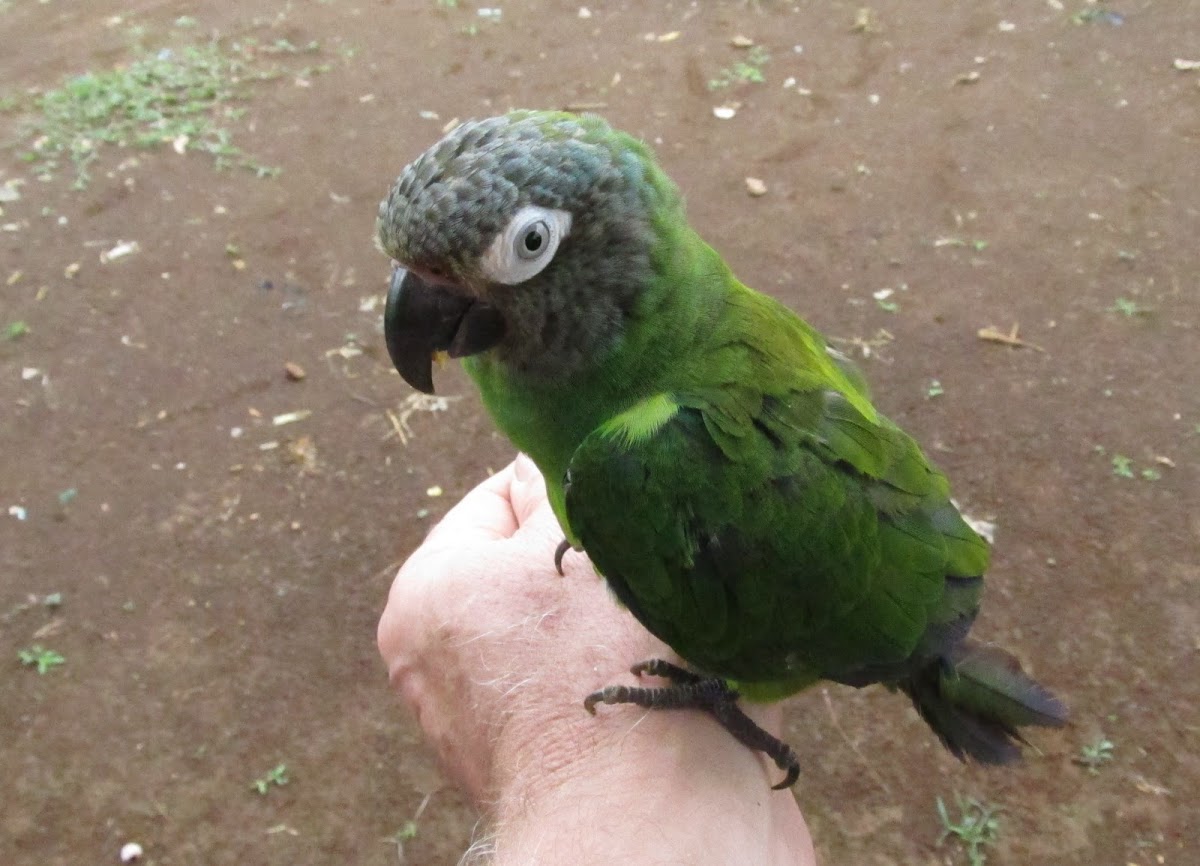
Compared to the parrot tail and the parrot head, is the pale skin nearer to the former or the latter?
the parrot tail

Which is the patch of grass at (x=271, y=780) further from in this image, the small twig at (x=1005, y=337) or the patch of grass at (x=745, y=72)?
the patch of grass at (x=745, y=72)

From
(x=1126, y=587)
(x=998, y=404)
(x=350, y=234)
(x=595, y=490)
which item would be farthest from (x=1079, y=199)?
(x=595, y=490)

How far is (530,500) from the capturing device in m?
2.10

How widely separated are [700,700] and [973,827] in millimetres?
1083

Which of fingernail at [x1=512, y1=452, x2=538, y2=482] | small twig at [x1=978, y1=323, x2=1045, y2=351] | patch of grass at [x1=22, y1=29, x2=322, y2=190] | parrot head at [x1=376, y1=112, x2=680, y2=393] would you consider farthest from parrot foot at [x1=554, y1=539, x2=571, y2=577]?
patch of grass at [x1=22, y1=29, x2=322, y2=190]

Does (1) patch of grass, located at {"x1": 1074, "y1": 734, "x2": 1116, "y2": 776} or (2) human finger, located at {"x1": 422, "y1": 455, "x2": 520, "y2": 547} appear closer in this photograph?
(2) human finger, located at {"x1": 422, "y1": 455, "x2": 520, "y2": 547}

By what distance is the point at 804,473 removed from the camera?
149 centimetres

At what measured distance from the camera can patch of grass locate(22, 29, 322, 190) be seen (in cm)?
460

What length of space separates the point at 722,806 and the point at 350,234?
3.23 m

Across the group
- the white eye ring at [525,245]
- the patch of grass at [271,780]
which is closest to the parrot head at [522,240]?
the white eye ring at [525,245]

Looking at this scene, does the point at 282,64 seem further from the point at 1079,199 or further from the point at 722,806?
the point at 722,806

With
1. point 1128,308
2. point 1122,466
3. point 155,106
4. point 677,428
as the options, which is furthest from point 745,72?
point 677,428

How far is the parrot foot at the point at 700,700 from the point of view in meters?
1.67

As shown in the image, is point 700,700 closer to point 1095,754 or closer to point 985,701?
point 985,701
